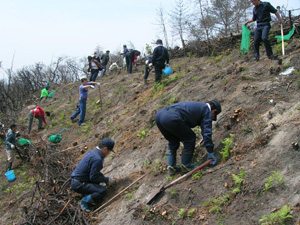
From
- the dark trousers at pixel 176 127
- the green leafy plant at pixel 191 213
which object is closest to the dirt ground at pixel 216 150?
the green leafy plant at pixel 191 213

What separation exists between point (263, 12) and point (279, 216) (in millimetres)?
6156

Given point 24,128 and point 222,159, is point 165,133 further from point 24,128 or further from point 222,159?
point 24,128

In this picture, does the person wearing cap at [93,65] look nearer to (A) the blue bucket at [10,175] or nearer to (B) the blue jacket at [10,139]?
(B) the blue jacket at [10,139]

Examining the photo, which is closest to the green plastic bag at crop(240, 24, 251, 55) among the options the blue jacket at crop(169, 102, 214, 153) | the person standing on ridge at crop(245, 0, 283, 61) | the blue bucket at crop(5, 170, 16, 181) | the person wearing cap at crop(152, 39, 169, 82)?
the person standing on ridge at crop(245, 0, 283, 61)

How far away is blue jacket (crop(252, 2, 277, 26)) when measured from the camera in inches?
312

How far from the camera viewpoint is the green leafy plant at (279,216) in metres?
3.50

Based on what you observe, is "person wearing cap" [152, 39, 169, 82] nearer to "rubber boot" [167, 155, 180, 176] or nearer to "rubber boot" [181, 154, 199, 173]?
"rubber boot" [167, 155, 180, 176]

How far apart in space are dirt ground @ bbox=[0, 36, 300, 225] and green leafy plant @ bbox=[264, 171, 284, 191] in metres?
0.06

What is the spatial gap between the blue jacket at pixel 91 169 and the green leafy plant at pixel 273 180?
331 cm

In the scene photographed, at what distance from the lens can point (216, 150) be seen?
5793mm

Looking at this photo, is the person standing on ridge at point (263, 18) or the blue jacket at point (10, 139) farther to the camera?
the blue jacket at point (10, 139)

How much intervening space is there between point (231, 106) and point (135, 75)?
9.92 m

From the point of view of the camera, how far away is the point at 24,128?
585 inches

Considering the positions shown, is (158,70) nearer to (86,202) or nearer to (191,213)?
(86,202)
